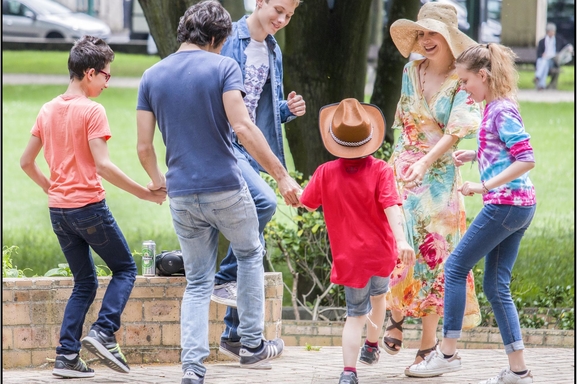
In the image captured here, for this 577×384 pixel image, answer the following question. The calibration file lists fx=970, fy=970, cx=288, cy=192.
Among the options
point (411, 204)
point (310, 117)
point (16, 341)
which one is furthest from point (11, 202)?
point (411, 204)

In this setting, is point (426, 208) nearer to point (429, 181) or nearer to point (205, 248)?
point (429, 181)

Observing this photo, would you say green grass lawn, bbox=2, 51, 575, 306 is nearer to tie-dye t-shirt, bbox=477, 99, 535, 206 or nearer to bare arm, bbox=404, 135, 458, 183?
bare arm, bbox=404, 135, 458, 183

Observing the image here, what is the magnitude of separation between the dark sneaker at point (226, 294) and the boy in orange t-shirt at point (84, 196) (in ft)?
1.67

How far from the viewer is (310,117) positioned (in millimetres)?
8875

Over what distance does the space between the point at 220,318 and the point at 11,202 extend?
10558mm

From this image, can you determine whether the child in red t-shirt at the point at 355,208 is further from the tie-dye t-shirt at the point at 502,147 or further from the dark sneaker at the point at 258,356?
the dark sneaker at the point at 258,356

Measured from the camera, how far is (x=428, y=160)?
5.33 meters

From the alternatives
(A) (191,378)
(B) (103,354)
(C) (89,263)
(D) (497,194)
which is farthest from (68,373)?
(D) (497,194)

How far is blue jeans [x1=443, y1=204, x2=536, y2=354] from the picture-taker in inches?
193

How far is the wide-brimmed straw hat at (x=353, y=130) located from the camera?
4840 millimetres

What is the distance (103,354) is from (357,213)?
1.59m

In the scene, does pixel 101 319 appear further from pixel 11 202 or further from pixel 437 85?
pixel 11 202

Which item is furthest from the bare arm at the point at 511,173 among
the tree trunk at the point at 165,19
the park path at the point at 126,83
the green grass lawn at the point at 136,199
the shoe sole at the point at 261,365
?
the park path at the point at 126,83

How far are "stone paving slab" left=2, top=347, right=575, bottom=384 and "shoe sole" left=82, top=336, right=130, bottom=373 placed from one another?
0.30 feet
